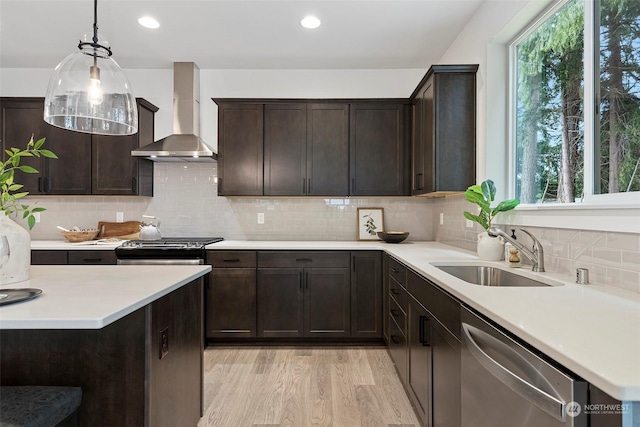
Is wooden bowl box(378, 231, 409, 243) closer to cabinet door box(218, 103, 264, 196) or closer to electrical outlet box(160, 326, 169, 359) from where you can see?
cabinet door box(218, 103, 264, 196)

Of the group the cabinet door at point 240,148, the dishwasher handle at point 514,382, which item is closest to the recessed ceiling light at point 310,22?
the cabinet door at point 240,148

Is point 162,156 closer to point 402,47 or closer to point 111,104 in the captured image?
point 111,104

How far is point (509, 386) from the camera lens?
963 millimetres

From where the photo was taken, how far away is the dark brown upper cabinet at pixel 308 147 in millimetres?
3512

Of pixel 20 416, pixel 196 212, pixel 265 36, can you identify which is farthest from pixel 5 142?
pixel 20 416

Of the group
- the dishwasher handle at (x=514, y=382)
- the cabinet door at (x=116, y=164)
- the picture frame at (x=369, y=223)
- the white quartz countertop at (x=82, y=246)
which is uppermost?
the cabinet door at (x=116, y=164)

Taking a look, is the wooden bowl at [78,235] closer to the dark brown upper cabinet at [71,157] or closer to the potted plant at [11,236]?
the dark brown upper cabinet at [71,157]

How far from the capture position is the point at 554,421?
0.81m

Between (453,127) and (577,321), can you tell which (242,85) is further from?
(577,321)

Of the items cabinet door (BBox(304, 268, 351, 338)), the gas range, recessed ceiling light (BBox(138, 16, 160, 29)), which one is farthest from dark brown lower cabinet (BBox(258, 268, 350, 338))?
recessed ceiling light (BBox(138, 16, 160, 29))

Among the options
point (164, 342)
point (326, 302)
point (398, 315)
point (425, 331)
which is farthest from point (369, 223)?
point (164, 342)

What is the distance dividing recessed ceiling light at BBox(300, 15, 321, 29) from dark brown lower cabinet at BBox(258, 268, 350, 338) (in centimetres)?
209

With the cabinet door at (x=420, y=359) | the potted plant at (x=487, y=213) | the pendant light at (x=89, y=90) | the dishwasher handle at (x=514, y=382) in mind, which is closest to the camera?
the dishwasher handle at (x=514, y=382)

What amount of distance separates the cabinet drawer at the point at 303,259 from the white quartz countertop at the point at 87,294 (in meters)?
1.32
